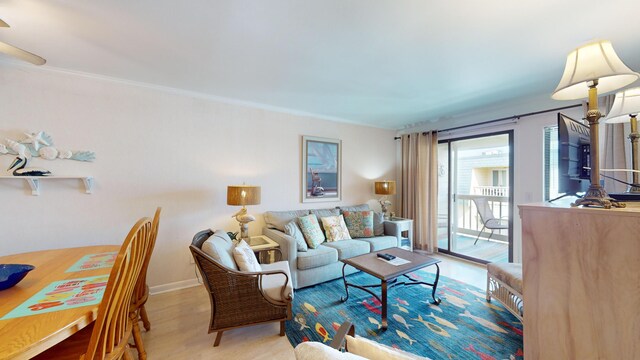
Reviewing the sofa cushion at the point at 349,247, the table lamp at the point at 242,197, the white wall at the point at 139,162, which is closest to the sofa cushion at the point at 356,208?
the sofa cushion at the point at 349,247

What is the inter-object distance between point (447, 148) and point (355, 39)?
318 cm

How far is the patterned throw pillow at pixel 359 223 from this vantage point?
12.0ft

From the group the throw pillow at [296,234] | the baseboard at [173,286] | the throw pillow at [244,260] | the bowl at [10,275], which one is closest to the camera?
the bowl at [10,275]

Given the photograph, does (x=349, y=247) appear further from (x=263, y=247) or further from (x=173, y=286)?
(x=173, y=286)

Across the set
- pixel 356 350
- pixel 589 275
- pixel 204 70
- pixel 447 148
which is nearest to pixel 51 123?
pixel 204 70

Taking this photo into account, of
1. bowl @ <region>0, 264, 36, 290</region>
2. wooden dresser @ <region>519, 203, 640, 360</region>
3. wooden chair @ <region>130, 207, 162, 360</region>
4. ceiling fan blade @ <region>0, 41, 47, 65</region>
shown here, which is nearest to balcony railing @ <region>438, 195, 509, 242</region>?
wooden dresser @ <region>519, 203, 640, 360</region>

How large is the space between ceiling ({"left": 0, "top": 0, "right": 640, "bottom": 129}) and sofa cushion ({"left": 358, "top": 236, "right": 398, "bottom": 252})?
2.10 m

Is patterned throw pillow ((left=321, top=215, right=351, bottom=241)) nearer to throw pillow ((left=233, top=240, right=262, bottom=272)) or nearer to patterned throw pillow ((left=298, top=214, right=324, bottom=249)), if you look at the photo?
patterned throw pillow ((left=298, top=214, right=324, bottom=249))

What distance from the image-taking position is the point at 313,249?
3.03 meters

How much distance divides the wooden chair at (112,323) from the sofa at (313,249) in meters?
1.61

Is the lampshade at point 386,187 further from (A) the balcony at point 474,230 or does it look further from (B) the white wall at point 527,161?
(B) the white wall at point 527,161

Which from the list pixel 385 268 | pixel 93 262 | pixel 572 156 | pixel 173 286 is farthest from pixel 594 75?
pixel 173 286

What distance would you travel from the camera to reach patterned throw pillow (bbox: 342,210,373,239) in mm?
3670

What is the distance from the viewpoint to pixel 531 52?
6.54 ft
